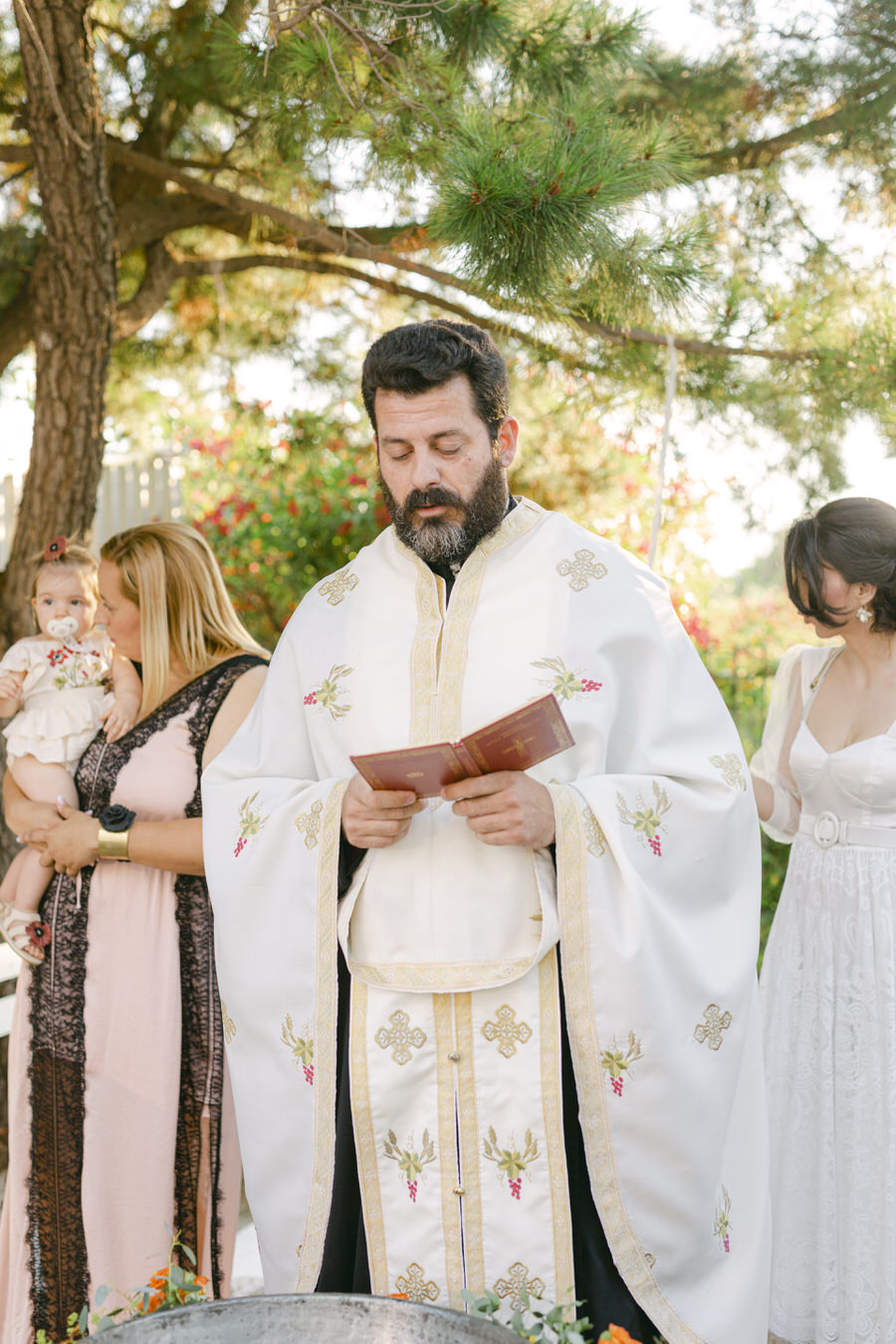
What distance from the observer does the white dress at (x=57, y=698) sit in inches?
112

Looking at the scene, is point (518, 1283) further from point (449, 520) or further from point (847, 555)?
point (847, 555)

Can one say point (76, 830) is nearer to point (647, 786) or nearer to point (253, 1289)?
point (647, 786)

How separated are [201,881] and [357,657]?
0.76 metres

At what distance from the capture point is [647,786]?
2113 mm

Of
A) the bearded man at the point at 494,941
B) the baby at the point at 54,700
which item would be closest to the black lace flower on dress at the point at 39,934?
the baby at the point at 54,700

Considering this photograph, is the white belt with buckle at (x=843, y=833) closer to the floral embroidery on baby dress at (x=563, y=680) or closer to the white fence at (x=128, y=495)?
the floral embroidery on baby dress at (x=563, y=680)

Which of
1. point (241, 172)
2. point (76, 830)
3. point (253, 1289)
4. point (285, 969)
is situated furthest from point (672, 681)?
point (241, 172)

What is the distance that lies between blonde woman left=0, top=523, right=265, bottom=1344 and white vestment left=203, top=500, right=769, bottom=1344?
1.35 feet

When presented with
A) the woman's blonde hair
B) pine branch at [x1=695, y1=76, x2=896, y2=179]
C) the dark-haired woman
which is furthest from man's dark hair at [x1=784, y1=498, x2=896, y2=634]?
the woman's blonde hair

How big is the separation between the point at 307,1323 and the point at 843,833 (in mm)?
1980

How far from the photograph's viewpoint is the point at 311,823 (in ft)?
7.16

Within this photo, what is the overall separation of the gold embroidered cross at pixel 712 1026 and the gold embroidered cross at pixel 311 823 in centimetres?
71

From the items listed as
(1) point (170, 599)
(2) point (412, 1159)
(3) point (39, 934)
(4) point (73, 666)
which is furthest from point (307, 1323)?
(4) point (73, 666)

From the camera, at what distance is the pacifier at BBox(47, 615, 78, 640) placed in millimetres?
3031
